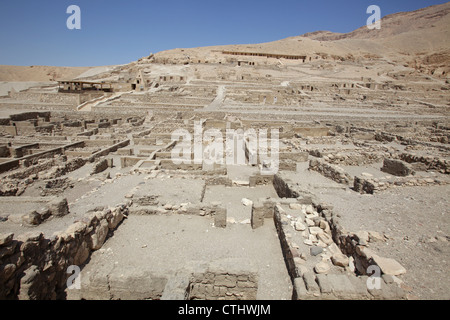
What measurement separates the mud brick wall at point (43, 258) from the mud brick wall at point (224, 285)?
2554mm

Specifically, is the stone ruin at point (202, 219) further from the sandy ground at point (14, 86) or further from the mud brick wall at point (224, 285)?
the sandy ground at point (14, 86)

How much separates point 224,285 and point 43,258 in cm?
335

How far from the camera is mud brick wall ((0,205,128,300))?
3805mm

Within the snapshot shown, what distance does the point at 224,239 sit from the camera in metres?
6.62

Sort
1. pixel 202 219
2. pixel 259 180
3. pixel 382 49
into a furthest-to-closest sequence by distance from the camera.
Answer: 1. pixel 382 49
2. pixel 259 180
3. pixel 202 219

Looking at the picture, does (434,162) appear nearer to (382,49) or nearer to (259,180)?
(259,180)

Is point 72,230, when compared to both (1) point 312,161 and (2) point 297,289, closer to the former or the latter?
(2) point 297,289

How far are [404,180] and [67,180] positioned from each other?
13215mm

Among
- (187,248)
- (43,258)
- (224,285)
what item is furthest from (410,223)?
(43,258)

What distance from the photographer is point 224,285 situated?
4535mm

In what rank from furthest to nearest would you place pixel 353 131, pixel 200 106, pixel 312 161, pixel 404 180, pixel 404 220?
pixel 200 106, pixel 353 131, pixel 312 161, pixel 404 180, pixel 404 220

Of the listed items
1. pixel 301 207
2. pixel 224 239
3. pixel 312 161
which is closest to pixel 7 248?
pixel 224 239

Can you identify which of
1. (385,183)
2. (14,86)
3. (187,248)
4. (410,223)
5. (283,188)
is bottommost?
(187,248)
